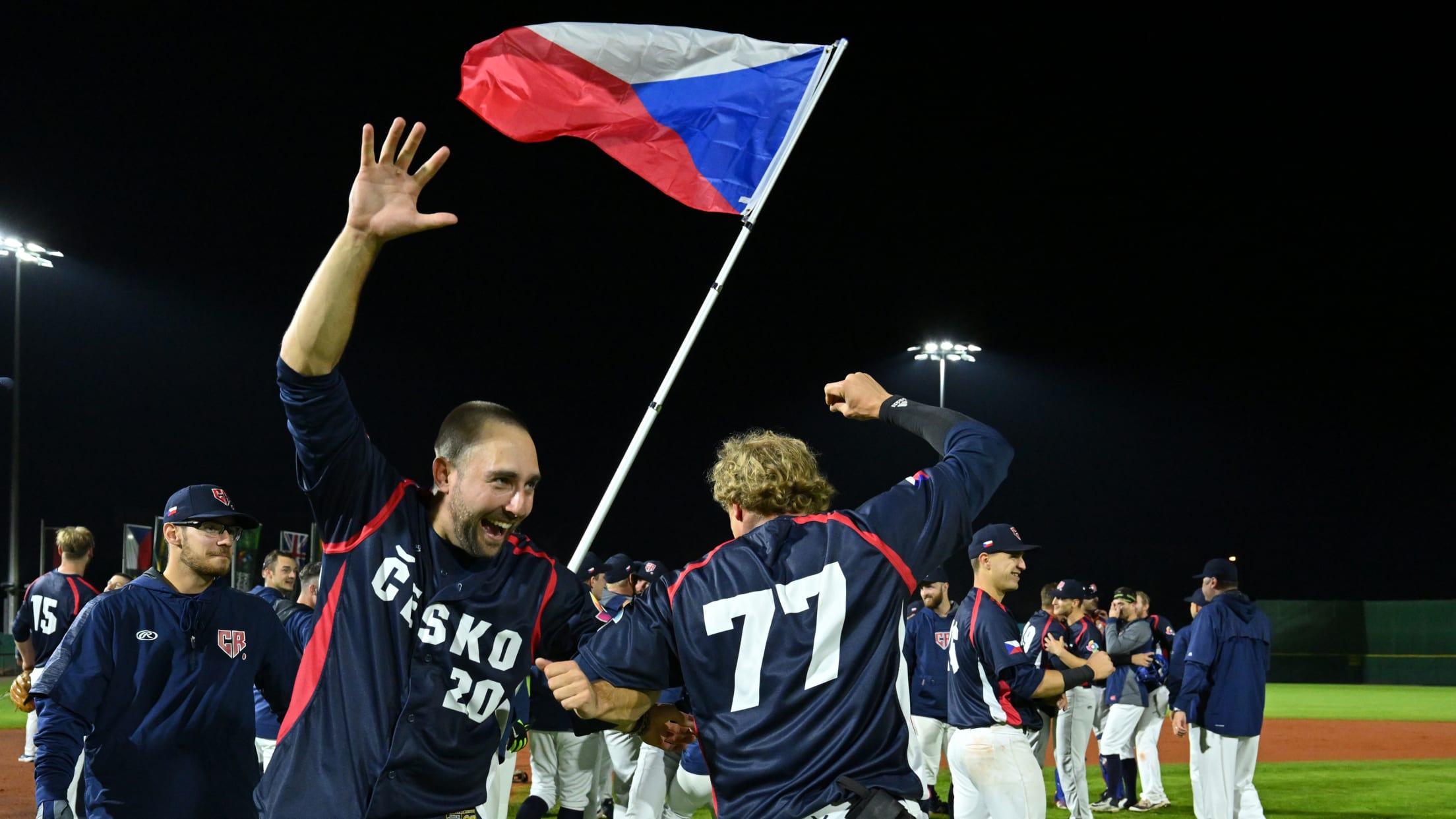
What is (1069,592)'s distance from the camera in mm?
12836

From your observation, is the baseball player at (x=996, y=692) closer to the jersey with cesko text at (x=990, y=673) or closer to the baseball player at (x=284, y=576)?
the jersey with cesko text at (x=990, y=673)

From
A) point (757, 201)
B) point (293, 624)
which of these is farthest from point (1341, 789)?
point (293, 624)

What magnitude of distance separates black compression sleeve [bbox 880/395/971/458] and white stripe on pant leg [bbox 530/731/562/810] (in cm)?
748


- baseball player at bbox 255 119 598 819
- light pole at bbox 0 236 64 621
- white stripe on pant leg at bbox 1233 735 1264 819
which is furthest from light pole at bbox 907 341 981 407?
baseball player at bbox 255 119 598 819

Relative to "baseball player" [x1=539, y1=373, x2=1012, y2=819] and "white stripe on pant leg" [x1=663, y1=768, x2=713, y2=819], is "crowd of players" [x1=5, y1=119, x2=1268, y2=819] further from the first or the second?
"white stripe on pant leg" [x1=663, y1=768, x2=713, y2=819]

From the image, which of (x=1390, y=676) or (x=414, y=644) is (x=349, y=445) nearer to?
(x=414, y=644)

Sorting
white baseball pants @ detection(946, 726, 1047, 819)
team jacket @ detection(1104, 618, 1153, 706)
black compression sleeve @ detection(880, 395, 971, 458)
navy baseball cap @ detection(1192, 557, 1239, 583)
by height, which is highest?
black compression sleeve @ detection(880, 395, 971, 458)

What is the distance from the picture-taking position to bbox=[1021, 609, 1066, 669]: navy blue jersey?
38.4 ft

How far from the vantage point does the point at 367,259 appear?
2.89 meters

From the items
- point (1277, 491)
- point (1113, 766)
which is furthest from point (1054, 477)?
point (1113, 766)

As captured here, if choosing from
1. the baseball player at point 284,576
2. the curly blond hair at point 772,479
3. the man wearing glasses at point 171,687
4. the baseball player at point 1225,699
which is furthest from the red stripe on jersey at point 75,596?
the baseball player at point 1225,699

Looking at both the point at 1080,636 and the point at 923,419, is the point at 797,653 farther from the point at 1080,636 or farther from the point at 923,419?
the point at 1080,636

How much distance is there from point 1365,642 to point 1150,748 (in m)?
33.3

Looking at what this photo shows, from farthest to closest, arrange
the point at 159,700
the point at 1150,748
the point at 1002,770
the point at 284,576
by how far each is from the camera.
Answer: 1. the point at 1150,748
2. the point at 284,576
3. the point at 1002,770
4. the point at 159,700
